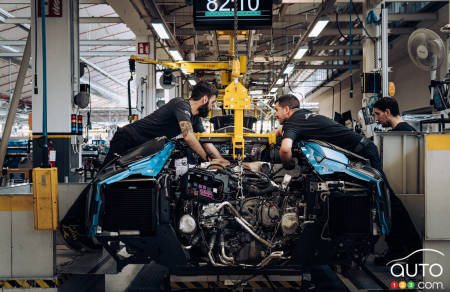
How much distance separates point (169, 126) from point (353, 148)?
1.76 meters

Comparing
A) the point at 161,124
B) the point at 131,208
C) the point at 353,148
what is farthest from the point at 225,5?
the point at 131,208

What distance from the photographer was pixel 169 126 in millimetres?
3523

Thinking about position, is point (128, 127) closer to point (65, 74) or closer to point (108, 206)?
point (108, 206)

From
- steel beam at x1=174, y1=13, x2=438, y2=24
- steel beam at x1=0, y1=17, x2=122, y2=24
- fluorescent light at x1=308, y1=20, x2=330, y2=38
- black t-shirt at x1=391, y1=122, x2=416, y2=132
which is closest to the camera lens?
black t-shirt at x1=391, y1=122, x2=416, y2=132

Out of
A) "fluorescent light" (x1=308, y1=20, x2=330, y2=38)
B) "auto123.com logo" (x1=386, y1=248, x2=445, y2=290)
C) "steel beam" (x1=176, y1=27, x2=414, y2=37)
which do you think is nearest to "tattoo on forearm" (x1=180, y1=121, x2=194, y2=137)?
"auto123.com logo" (x1=386, y1=248, x2=445, y2=290)

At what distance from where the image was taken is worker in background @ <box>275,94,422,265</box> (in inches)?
116

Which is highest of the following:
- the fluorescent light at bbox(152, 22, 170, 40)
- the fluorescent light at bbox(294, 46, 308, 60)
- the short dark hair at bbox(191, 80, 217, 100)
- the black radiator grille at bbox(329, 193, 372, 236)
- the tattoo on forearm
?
the fluorescent light at bbox(152, 22, 170, 40)

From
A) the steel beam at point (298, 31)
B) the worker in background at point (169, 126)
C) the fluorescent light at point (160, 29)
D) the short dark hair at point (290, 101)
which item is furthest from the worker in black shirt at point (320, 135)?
the steel beam at point (298, 31)

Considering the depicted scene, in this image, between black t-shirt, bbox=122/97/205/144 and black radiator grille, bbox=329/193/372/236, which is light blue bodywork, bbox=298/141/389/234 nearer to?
black radiator grille, bbox=329/193/372/236

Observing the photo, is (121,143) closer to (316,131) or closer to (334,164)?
(316,131)

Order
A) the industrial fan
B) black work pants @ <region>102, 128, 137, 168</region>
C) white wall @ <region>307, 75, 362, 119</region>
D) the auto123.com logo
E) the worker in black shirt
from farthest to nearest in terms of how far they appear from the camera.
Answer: white wall @ <region>307, 75, 362, 119</region> < the industrial fan < black work pants @ <region>102, 128, 137, 168</region> < the worker in black shirt < the auto123.com logo

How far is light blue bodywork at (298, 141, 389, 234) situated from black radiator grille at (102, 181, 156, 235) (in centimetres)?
121

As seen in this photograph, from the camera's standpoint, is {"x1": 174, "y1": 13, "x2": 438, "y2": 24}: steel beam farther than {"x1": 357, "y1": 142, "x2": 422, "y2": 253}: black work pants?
Yes

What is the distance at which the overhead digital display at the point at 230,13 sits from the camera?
18.5 feet
